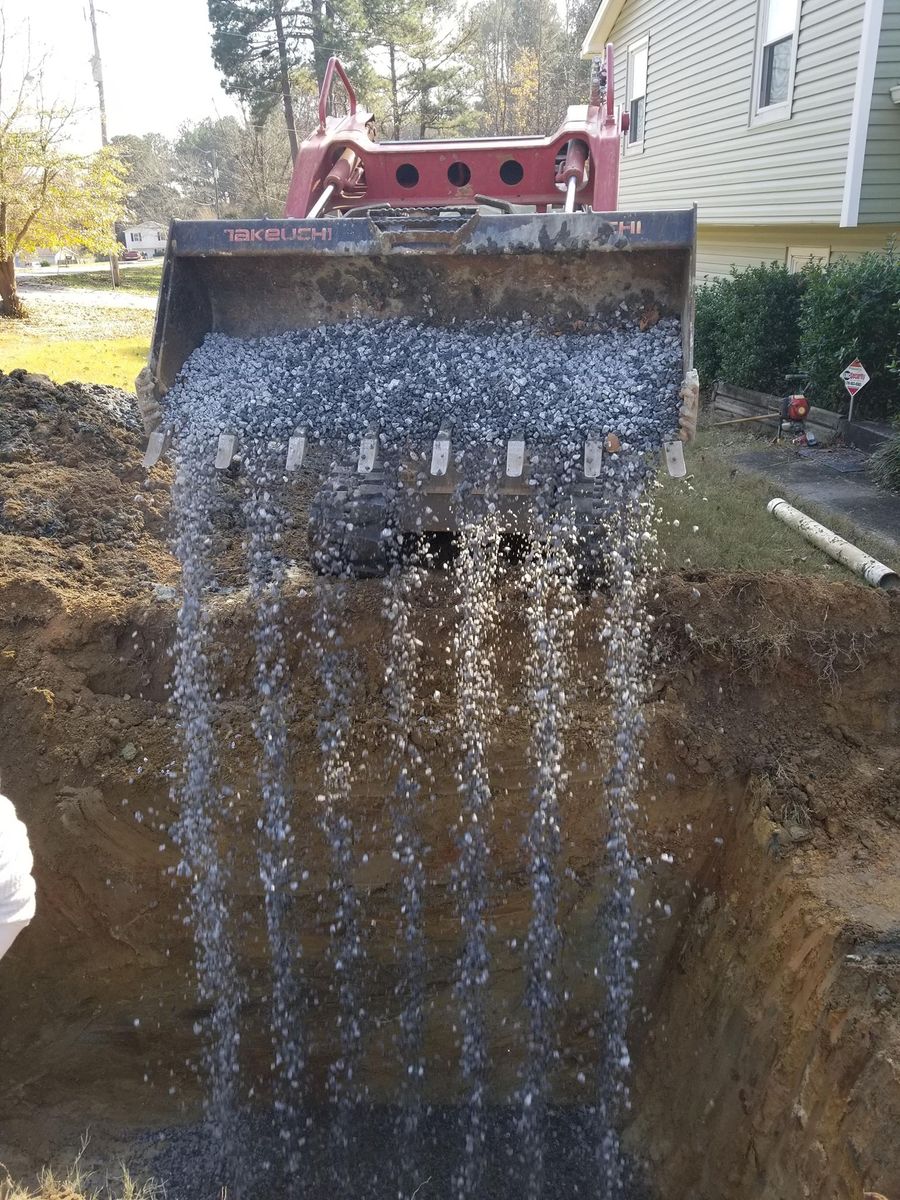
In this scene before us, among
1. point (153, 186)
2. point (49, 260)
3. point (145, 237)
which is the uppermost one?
point (153, 186)

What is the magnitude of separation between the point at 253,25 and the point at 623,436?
2548cm

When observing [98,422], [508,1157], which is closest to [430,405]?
[508,1157]

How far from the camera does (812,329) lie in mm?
8828

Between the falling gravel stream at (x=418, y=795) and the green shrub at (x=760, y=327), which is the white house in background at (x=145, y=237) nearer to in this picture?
the green shrub at (x=760, y=327)

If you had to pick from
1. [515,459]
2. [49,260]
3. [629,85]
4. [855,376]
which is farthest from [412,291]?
[49,260]

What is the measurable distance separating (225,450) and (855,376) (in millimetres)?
6004

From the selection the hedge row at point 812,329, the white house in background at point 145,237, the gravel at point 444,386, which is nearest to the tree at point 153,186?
the white house in background at point 145,237

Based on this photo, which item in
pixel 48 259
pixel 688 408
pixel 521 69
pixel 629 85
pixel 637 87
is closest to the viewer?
pixel 688 408

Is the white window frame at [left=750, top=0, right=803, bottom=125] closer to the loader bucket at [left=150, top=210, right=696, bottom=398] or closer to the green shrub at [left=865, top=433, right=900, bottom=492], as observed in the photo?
the green shrub at [left=865, top=433, right=900, bottom=492]

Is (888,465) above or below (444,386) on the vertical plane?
below

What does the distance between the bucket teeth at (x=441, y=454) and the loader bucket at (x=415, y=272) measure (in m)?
0.98

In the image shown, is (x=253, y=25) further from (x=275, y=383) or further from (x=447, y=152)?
(x=275, y=383)

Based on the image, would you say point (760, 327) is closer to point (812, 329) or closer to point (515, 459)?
point (812, 329)

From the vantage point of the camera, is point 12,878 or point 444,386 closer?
point 12,878
